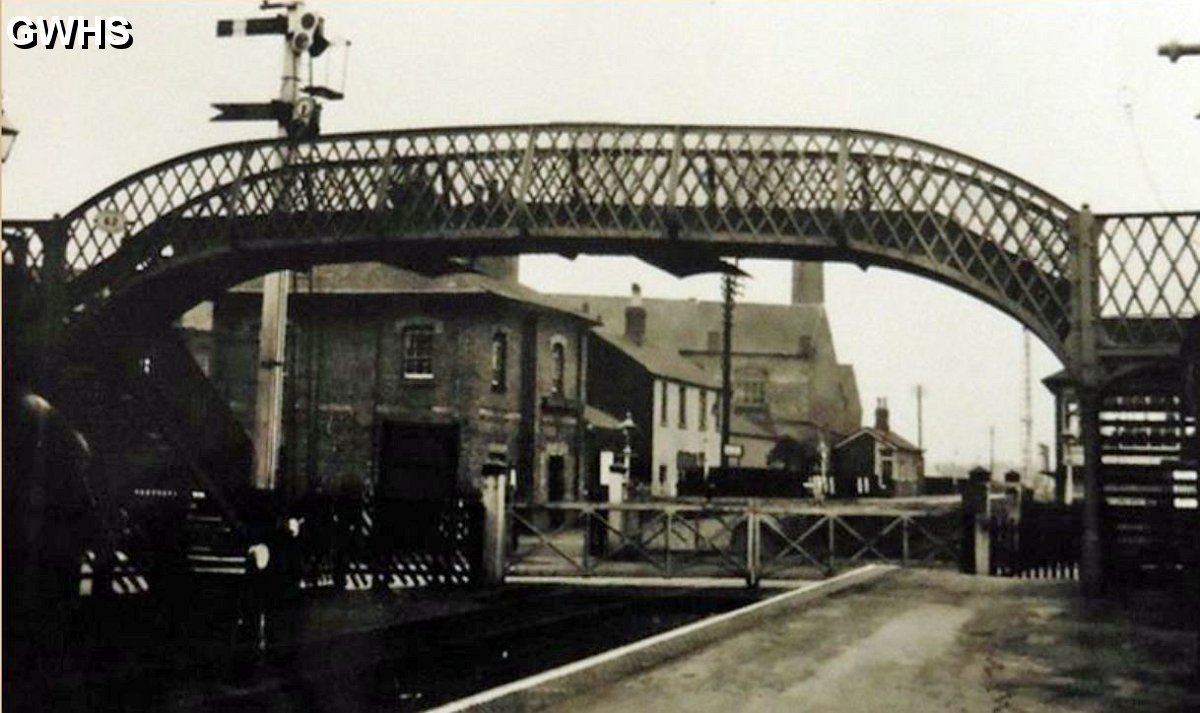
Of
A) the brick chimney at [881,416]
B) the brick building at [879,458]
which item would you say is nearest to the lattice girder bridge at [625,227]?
the brick building at [879,458]

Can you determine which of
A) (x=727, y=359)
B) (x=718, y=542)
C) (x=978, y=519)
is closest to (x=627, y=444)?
(x=718, y=542)

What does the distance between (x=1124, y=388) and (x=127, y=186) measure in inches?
584

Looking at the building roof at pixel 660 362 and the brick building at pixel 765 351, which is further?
the brick building at pixel 765 351

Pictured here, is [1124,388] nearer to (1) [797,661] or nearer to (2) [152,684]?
(1) [797,661]

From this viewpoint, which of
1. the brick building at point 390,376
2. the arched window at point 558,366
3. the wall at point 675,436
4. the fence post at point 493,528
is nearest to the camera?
the fence post at point 493,528

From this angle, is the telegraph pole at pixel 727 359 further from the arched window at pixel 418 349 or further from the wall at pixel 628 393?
the arched window at pixel 418 349

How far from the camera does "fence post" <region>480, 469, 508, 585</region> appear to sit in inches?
729

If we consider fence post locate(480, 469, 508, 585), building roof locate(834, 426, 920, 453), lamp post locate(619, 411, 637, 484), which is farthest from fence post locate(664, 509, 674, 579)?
building roof locate(834, 426, 920, 453)

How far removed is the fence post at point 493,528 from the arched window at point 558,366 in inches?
820

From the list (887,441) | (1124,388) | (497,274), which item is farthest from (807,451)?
(1124,388)

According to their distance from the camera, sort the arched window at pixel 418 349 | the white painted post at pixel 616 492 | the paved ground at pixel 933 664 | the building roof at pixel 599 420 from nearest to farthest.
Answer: the paved ground at pixel 933 664, the white painted post at pixel 616 492, the arched window at pixel 418 349, the building roof at pixel 599 420

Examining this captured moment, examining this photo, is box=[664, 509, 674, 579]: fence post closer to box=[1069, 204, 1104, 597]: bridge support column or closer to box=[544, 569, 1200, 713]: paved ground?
box=[544, 569, 1200, 713]: paved ground

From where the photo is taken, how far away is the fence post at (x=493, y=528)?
60.7ft

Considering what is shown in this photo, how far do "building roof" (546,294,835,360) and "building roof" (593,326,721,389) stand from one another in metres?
14.1
